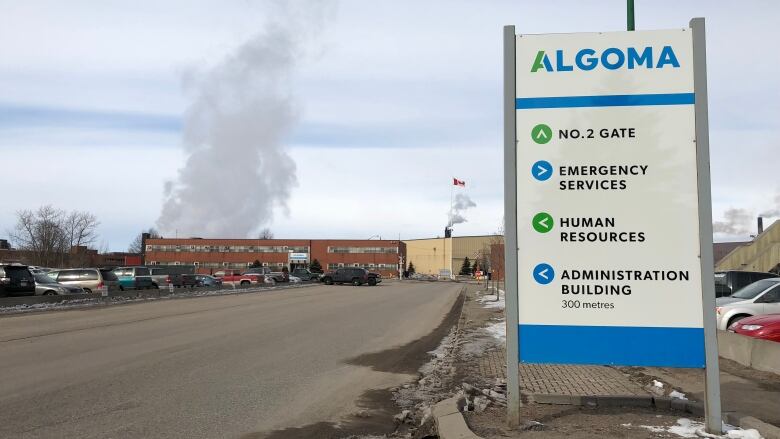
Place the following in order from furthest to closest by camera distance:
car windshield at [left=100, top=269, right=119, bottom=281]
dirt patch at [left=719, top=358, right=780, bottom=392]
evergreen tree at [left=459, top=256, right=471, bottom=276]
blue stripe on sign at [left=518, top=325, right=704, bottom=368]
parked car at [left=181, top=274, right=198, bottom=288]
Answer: evergreen tree at [left=459, top=256, right=471, bottom=276], parked car at [left=181, top=274, right=198, bottom=288], car windshield at [left=100, top=269, right=119, bottom=281], dirt patch at [left=719, top=358, right=780, bottom=392], blue stripe on sign at [left=518, top=325, right=704, bottom=368]

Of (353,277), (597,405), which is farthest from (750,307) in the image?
(353,277)

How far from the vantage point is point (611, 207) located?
226 inches

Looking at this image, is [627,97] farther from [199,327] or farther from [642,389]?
[199,327]

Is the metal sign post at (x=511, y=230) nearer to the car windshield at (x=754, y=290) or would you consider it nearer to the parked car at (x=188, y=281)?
the car windshield at (x=754, y=290)

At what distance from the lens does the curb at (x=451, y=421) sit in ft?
17.4

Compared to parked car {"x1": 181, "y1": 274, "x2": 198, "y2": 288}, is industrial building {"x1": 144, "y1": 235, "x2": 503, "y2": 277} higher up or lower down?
higher up

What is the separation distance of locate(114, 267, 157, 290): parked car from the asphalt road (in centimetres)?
1926

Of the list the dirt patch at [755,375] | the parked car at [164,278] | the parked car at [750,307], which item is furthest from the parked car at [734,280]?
the parked car at [164,278]

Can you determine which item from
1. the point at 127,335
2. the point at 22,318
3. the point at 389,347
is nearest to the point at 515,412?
the point at 389,347

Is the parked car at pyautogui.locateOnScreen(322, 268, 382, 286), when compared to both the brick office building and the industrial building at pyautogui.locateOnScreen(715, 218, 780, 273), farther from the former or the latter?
the brick office building

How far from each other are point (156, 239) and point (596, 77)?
121613 millimetres

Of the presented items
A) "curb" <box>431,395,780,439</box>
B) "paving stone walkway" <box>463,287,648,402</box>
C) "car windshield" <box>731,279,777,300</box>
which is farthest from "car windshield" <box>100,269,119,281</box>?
"curb" <box>431,395,780,439</box>

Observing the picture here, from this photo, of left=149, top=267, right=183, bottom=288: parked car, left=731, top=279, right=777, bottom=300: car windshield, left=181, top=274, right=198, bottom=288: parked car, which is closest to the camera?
left=731, top=279, right=777, bottom=300: car windshield

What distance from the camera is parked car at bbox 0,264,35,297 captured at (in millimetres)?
22875
